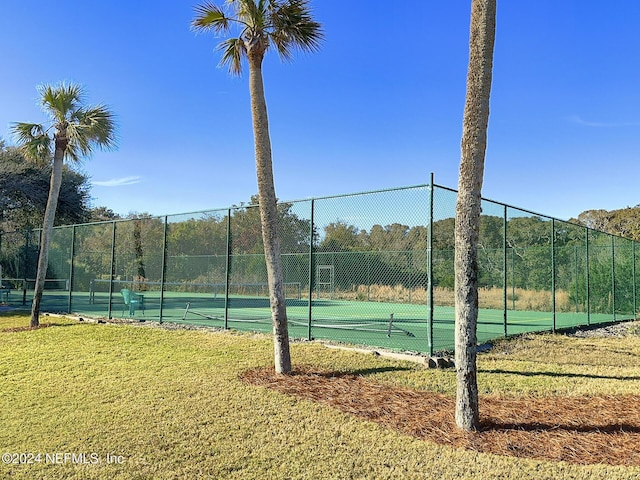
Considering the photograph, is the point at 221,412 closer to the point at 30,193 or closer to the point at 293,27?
the point at 293,27

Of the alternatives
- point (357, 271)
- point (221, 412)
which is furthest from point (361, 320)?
point (221, 412)

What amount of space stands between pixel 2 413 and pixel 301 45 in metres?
5.69

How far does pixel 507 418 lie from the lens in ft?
15.3

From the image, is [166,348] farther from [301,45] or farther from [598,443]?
[598,443]

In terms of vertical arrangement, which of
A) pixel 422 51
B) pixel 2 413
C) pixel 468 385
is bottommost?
pixel 2 413

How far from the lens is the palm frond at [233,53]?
713 cm

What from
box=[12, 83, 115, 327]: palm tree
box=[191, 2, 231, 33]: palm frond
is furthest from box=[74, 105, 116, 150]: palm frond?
box=[191, 2, 231, 33]: palm frond

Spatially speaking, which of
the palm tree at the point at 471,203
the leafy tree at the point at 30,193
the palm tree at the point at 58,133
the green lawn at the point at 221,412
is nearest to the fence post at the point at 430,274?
the green lawn at the point at 221,412

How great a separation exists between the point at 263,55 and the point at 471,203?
391 cm

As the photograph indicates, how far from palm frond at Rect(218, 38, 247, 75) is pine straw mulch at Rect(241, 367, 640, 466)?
4.37 metres

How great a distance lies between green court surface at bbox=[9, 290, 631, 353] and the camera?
10.0 metres

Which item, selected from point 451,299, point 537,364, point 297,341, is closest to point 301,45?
point 297,341

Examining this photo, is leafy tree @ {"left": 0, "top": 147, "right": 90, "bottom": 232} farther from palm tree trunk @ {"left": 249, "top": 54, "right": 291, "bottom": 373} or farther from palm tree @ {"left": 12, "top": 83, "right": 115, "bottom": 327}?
palm tree trunk @ {"left": 249, "top": 54, "right": 291, "bottom": 373}

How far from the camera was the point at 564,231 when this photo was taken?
23.0 metres
